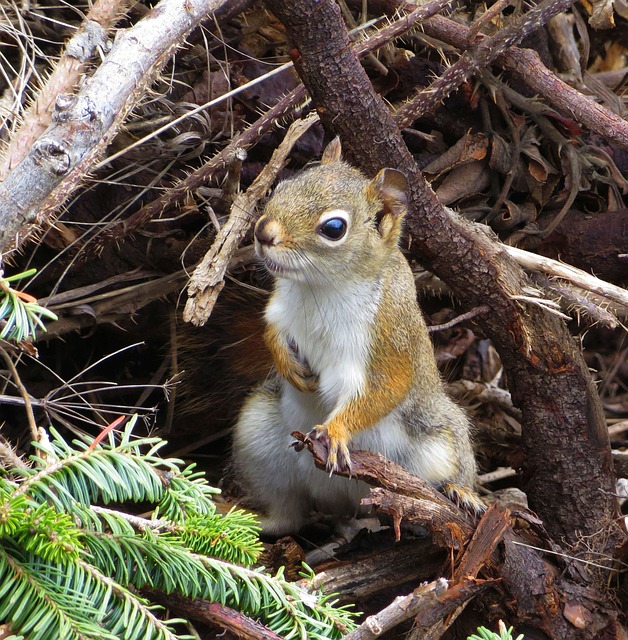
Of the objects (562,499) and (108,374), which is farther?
(108,374)

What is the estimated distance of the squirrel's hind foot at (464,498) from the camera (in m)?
2.58

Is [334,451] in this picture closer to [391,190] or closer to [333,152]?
[391,190]

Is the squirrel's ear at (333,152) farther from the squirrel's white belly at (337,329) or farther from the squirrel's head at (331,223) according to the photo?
the squirrel's white belly at (337,329)

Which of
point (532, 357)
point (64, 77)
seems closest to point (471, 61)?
point (532, 357)

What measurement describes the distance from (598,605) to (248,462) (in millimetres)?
1233

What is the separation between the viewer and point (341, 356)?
2545 mm

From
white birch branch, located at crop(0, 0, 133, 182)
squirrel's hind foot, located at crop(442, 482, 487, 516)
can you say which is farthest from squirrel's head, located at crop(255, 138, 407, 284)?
squirrel's hind foot, located at crop(442, 482, 487, 516)

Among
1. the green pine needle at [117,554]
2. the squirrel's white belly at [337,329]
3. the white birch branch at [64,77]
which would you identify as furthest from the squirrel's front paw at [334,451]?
the white birch branch at [64,77]

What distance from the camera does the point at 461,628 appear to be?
2.46m

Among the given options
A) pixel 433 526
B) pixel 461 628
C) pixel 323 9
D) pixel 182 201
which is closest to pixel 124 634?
pixel 433 526

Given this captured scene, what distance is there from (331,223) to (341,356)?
438 millimetres

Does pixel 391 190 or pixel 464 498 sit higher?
pixel 391 190

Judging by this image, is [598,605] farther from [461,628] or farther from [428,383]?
[428,383]

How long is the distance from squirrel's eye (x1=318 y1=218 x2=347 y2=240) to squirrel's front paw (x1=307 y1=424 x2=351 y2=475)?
56cm
